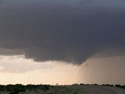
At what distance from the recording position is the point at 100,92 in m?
52.7

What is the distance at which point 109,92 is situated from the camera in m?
52.9

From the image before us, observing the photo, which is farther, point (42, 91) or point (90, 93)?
point (42, 91)

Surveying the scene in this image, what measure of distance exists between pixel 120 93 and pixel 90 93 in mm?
4561

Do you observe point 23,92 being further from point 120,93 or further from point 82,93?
point 120,93

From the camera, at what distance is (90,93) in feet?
168

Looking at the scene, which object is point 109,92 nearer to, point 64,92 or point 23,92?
point 64,92

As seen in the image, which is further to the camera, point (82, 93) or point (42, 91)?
point (42, 91)

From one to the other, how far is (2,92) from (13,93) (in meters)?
2.24

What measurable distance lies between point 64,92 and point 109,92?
22.0 feet

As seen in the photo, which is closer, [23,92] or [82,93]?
[82,93]

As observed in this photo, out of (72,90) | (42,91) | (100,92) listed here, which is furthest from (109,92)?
(42,91)

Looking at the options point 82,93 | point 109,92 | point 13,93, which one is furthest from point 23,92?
point 109,92

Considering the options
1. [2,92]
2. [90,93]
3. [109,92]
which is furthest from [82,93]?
[2,92]

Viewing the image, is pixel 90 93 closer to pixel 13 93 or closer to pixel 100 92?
pixel 100 92
